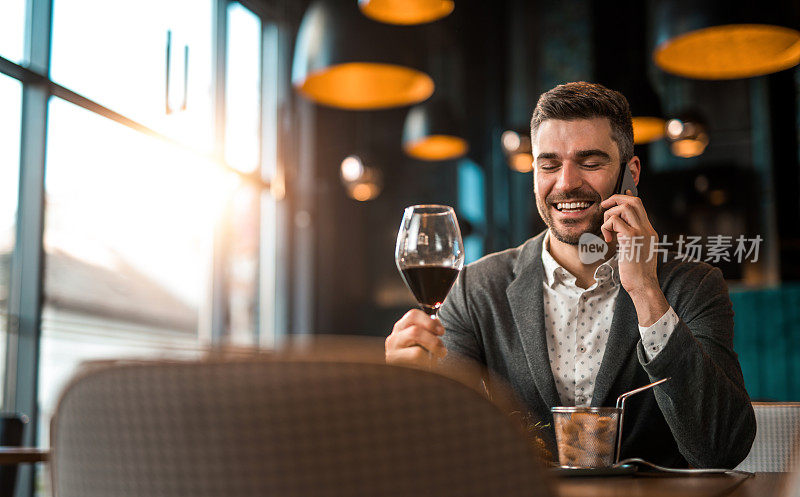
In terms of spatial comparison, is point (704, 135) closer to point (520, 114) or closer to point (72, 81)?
point (520, 114)

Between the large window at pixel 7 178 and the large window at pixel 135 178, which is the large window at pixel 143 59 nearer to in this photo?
the large window at pixel 135 178

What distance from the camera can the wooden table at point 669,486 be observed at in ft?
2.92

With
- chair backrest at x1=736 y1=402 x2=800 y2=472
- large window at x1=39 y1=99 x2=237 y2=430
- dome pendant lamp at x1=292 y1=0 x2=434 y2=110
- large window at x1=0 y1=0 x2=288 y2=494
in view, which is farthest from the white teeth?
large window at x1=39 y1=99 x2=237 y2=430

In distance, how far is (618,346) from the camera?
5.48 ft

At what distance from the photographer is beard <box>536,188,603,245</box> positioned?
5.64 feet

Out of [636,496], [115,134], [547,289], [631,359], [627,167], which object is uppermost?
[115,134]

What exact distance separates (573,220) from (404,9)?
164 centimetres

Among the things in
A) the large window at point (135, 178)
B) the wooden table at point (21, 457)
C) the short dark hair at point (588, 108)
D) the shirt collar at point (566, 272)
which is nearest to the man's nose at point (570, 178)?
the short dark hair at point (588, 108)

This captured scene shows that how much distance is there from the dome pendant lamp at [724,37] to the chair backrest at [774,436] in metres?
1.30

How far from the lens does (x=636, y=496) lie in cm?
85

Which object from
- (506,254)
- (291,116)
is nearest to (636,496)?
(506,254)

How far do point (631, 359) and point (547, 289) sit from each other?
281mm

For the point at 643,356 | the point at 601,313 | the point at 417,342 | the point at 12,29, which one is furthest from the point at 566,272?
the point at 12,29

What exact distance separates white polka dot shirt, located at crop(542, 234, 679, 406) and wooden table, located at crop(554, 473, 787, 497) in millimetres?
579
